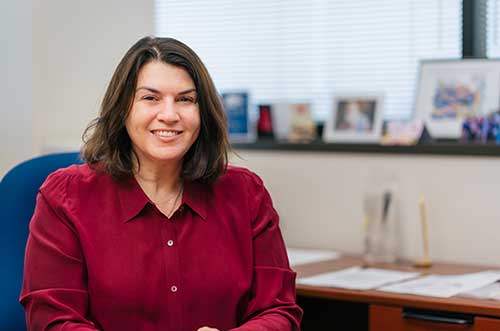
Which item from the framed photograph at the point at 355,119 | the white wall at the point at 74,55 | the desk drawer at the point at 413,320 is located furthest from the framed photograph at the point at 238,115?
the desk drawer at the point at 413,320

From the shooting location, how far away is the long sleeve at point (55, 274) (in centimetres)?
188

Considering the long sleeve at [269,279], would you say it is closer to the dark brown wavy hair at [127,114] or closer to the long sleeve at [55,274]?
the dark brown wavy hair at [127,114]

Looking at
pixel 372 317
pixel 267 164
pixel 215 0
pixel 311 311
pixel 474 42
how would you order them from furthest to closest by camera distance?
pixel 215 0 → pixel 267 164 → pixel 474 42 → pixel 311 311 → pixel 372 317

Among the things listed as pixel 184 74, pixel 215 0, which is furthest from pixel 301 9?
pixel 184 74

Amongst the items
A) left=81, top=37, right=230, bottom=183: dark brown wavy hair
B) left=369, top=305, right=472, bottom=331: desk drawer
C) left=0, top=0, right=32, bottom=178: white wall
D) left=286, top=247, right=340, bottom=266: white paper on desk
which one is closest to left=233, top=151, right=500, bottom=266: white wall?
left=286, top=247, right=340, bottom=266: white paper on desk

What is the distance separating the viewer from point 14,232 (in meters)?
2.21

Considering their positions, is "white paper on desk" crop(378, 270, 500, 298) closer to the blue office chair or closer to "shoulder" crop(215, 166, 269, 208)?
"shoulder" crop(215, 166, 269, 208)

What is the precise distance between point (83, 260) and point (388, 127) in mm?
1482

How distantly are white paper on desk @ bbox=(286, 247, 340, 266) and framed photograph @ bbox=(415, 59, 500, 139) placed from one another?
1.80 feet

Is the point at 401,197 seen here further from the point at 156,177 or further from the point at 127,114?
the point at 127,114

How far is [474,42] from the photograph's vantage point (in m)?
3.08

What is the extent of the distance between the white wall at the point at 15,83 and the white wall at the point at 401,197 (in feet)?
2.96

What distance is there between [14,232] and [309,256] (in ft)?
3.66

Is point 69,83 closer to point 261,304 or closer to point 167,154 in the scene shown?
point 167,154
